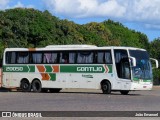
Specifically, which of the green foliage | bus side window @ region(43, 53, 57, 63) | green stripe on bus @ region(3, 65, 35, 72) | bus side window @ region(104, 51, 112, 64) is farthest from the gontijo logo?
the green foliage

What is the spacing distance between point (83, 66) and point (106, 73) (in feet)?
5.85

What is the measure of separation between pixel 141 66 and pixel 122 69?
4.36 ft

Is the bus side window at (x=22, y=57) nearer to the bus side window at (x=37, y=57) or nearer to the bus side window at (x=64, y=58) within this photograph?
the bus side window at (x=37, y=57)

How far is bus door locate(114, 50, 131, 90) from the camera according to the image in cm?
3491

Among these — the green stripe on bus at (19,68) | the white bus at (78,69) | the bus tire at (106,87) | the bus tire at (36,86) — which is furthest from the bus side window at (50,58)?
the bus tire at (106,87)

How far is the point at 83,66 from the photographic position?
36.5 metres

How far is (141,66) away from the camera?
3544cm

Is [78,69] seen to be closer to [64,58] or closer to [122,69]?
[64,58]

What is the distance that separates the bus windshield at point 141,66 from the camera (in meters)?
35.1

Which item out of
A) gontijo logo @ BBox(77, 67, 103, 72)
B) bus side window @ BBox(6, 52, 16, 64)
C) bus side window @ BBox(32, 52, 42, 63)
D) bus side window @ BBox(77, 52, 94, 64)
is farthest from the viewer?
bus side window @ BBox(6, 52, 16, 64)

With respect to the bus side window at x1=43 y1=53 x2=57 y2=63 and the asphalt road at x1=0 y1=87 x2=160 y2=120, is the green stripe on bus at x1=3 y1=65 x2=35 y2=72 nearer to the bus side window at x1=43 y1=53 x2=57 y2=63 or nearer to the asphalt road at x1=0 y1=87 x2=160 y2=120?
the bus side window at x1=43 y1=53 x2=57 y2=63

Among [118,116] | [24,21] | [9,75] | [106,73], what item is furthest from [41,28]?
[118,116]

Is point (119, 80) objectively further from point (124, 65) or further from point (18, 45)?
point (18, 45)

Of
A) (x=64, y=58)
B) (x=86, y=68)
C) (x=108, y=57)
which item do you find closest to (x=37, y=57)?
(x=64, y=58)
